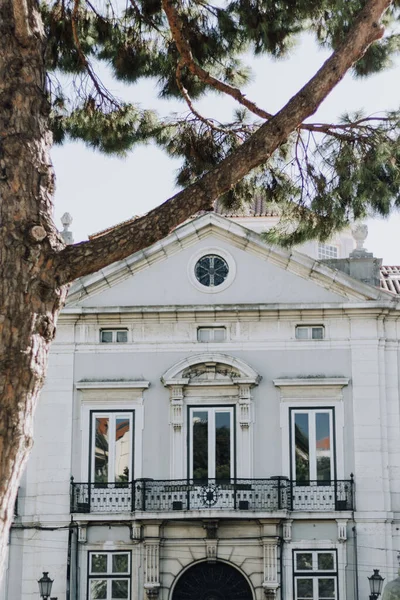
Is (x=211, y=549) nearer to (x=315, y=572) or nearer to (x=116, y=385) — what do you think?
(x=315, y=572)

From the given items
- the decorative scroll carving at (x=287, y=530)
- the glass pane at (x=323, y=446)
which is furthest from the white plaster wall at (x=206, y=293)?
the decorative scroll carving at (x=287, y=530)

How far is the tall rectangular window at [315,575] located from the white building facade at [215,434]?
0.03 m

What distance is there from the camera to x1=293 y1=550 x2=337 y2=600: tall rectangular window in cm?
2450

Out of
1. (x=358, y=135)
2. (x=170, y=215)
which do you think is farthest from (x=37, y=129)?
(x=358, y=135)

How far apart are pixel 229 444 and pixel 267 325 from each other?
2515 millimetres

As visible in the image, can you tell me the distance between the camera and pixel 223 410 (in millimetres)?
25406

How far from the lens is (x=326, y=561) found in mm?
24766

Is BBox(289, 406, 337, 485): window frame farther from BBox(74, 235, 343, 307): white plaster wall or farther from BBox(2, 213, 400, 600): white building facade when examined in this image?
BBox(74, 235, 343, 307): white plaster wall

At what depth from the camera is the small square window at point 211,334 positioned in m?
25.8

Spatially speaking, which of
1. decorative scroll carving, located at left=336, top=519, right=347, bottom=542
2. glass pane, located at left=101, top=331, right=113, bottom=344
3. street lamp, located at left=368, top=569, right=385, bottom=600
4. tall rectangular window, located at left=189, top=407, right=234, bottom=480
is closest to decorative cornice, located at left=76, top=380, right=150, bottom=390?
glass pane, located at left=101, top=331, right=113, bottom=344

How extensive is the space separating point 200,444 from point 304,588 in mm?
3421

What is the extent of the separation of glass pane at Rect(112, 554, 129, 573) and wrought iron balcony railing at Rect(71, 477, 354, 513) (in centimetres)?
89

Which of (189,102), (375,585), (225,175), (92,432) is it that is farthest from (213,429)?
(225,175)

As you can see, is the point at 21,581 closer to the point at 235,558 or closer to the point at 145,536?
the point at 145,536
